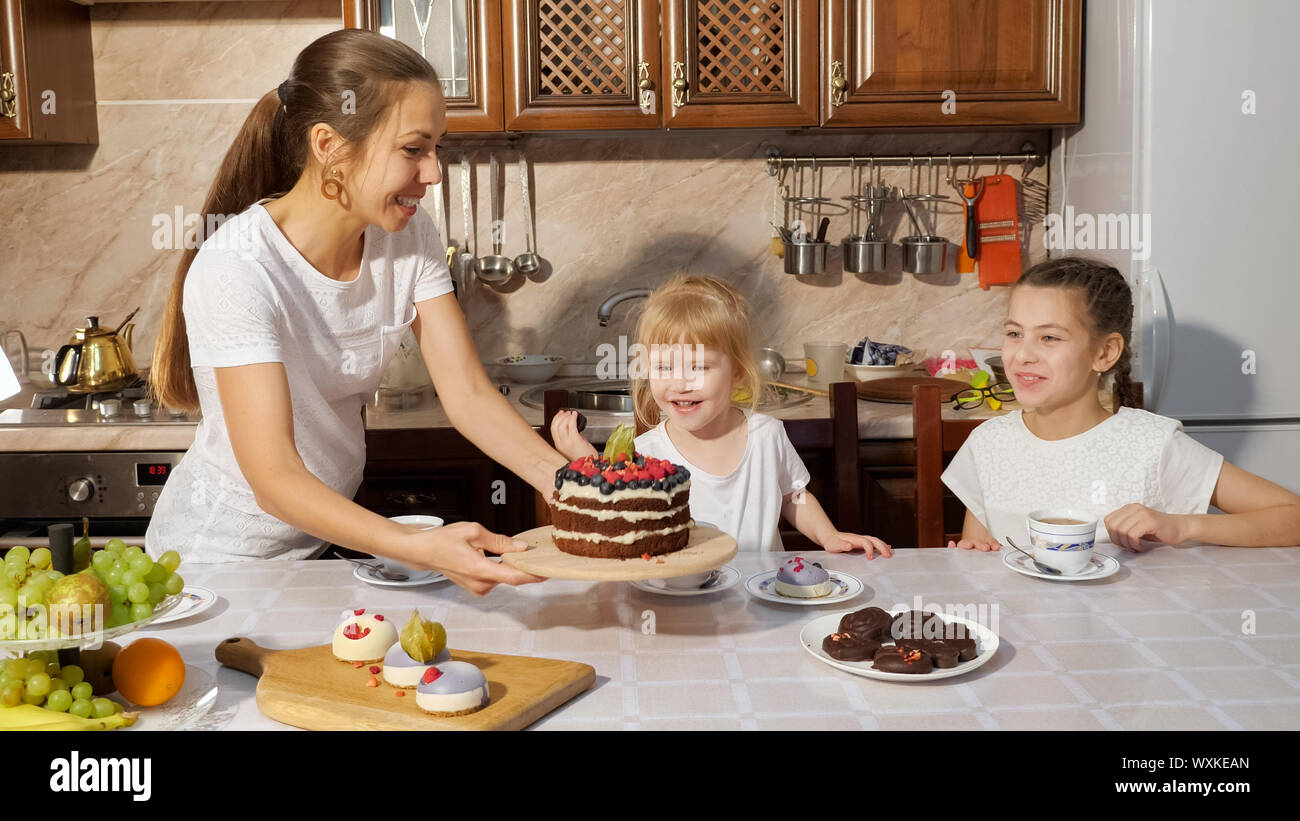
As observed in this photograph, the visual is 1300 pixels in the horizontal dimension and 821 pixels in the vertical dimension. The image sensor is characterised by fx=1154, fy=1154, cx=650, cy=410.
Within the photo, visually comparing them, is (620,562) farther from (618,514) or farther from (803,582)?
(803,582)

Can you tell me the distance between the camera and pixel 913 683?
130cm

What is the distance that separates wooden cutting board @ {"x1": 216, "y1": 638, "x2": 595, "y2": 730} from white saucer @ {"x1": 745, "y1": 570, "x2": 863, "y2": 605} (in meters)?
0.36

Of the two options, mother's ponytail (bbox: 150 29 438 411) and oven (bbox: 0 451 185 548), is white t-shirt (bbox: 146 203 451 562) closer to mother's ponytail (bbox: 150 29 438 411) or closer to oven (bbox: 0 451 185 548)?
mother's ponytail (bbox: 150 29 438 411)

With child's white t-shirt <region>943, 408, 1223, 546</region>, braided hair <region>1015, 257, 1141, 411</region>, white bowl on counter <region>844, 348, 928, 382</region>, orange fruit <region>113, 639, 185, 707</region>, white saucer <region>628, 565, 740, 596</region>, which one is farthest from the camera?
white bowl on counter <region>844, 348, 928, 382</region>

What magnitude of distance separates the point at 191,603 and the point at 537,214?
2095 millimetres

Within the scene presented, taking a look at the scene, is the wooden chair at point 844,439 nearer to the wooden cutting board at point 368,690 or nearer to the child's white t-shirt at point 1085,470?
the child's white t-shirt at point 1085,470

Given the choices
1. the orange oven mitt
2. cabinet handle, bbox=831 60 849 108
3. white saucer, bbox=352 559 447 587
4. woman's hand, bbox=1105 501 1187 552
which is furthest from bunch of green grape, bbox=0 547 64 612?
the orange oven mitt

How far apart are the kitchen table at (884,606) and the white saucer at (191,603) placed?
0.01 m

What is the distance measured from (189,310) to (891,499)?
1779mm

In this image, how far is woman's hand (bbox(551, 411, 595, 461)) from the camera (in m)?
2.14

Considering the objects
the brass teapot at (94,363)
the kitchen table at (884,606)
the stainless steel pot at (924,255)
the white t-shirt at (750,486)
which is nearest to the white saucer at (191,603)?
the kitchen table at (884,606)
